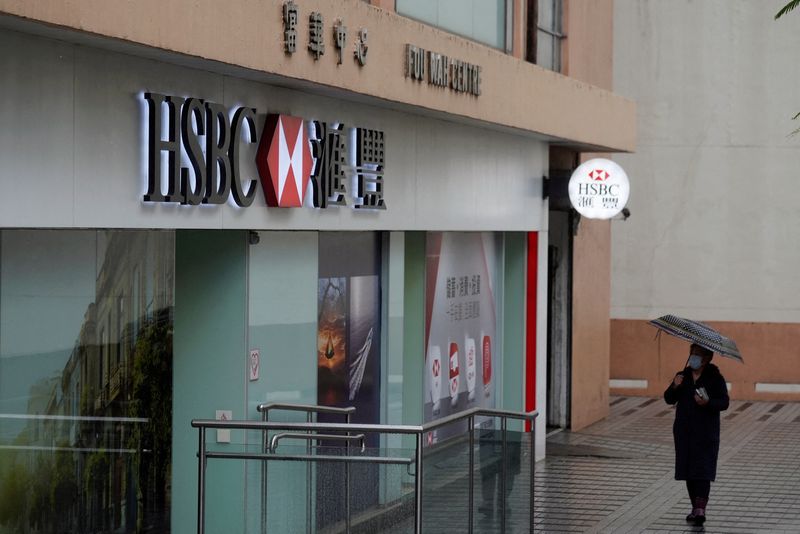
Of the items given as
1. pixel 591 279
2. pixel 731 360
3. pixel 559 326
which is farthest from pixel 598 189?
pixel 731 360

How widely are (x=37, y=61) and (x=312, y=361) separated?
475 cm

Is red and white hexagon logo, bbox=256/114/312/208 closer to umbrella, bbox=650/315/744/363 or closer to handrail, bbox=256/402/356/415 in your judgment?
handrail, bbox=256/402/356/415

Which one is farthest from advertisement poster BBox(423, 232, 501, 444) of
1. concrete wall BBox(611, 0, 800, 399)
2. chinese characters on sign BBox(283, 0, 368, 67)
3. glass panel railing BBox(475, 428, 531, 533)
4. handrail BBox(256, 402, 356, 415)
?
concrete wall BBox(611, 0, 800, 399)

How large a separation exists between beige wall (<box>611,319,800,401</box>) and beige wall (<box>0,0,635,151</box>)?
6.63 meters

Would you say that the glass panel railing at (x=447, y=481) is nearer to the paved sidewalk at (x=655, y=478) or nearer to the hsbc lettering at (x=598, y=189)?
the paved sidewalk at (x=655, y=478)

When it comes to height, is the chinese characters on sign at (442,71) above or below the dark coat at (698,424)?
above

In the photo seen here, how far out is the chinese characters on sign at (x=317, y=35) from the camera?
33.2ft

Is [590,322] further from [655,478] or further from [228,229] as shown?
[228,229]

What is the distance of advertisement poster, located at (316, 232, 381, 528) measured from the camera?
12.6 meters

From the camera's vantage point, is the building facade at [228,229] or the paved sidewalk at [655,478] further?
the paved sidewalk at [655,478]

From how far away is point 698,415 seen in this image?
1312cm

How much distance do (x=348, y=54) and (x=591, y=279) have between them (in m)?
10.6

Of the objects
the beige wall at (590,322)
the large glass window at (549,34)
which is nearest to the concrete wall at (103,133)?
the large glass window at (549,34)

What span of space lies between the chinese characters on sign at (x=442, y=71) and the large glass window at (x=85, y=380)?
2796mm
